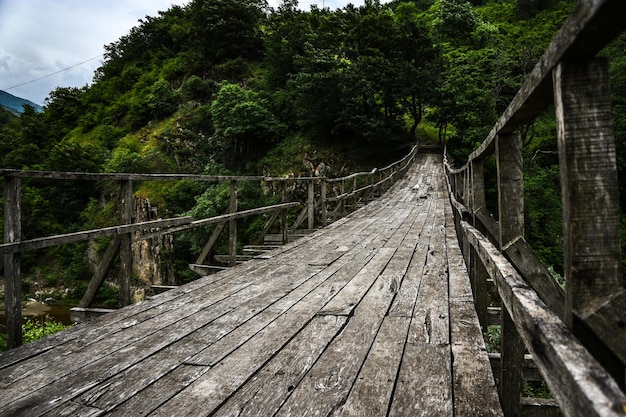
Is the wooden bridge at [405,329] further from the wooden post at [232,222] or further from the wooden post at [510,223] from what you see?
the wooden post at [232,222]

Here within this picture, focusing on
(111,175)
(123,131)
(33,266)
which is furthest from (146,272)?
(111,175)

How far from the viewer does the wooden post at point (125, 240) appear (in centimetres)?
290

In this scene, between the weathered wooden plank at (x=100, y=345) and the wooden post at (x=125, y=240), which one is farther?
the wooden post at (x=125, y=240)

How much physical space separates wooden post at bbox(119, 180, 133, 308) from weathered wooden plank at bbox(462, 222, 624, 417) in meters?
2.69

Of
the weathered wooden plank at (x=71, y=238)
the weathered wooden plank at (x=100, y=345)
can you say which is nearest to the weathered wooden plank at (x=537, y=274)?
the weathered wooden plank at (x=100, y=345)

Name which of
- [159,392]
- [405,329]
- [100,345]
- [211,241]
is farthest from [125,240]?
[405,329]

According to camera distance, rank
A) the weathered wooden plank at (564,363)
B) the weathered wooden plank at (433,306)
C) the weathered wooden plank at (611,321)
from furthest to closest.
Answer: the weathered wooden plank at (433,306) → the weathered wooden plank at (611,321) → the weathered wooden plank at (564,363)

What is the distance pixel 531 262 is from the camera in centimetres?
155

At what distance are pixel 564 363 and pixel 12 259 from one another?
105 inches

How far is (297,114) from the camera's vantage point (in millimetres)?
25297

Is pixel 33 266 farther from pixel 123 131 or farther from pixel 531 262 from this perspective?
pixel 531 262

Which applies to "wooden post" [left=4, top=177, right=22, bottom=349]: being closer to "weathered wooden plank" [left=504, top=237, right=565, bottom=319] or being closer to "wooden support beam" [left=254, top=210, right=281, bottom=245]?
"weathered wooden plank" [left=504, top=237, right=565, bottom=319]

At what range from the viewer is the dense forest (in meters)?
21.4

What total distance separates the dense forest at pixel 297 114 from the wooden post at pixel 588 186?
16.4 metres
